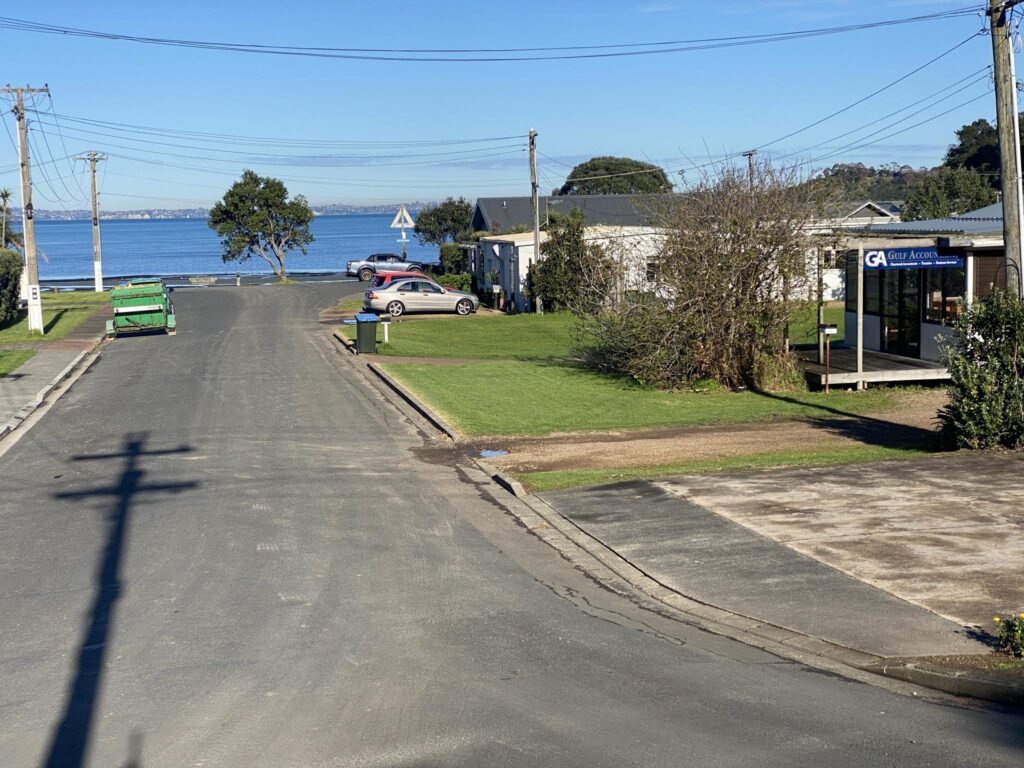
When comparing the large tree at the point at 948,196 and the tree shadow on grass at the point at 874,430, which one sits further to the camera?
the large tree at the point at 948,196

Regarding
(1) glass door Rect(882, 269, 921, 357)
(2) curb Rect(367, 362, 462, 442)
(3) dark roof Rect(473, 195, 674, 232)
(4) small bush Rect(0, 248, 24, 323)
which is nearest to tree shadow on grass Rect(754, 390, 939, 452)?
(1) glass door Rect(882, 269, 921, 357)

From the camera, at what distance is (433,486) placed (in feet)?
48.9

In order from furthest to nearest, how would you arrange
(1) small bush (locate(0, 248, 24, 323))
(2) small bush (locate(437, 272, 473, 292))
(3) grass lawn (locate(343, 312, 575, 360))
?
(2) small bush (locate(437, 272, 473, 292)), (1) small bush (locate(0, 248, 24, 323)), (3) grass lawn (locate(343, 312, 575, 360))

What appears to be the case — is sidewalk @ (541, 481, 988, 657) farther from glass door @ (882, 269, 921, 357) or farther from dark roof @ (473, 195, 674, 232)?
dark roof @ (473, 195, 674, 232)

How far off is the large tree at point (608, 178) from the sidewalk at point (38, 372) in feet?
232

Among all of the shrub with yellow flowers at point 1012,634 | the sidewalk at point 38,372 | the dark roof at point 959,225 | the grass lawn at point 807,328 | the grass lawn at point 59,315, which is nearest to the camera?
the shrub with yellow flowers at point 1012,634

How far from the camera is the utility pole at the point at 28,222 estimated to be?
115 feet

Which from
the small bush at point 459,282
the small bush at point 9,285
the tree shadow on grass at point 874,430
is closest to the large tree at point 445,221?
the small bush at point 459,282

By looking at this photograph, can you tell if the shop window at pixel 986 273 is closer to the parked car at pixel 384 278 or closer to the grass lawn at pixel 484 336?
the grass lawn at pixel 484 336

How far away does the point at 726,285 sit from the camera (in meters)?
22.8

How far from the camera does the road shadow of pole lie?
6.33 metres

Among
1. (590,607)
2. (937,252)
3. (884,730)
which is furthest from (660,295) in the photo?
(884,730)

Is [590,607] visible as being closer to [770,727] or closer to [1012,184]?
[770,727]

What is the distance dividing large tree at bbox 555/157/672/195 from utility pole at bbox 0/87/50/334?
221 feet
